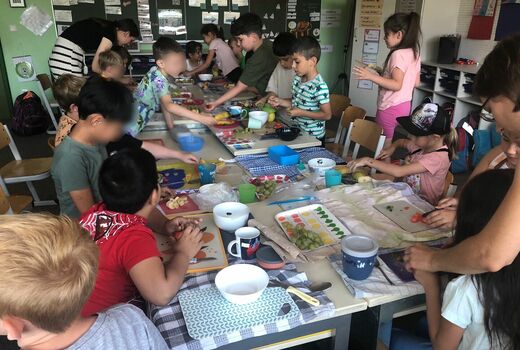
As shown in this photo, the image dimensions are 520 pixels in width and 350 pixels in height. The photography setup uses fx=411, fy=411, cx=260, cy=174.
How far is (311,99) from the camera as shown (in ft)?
8.85

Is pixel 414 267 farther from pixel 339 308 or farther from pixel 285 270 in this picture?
pixel 285 270

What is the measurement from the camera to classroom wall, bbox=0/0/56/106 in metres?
5.30

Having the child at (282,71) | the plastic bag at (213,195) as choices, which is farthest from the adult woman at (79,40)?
the plastic bag at (213,195)

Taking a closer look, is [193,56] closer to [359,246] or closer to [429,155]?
[429,155]

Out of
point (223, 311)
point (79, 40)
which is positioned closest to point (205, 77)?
point (79, 40)

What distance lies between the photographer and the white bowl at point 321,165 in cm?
Answer: 197

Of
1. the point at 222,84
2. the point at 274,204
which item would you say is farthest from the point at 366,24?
Result: the point at 274,204

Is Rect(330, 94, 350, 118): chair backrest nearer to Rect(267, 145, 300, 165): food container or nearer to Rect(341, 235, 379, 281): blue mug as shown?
Rect(267, 145, 300, 165): food container

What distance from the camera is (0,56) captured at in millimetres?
5391

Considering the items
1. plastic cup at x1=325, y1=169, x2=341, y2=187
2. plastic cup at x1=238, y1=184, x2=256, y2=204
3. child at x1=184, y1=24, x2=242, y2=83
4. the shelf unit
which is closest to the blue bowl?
plastic cup at x1=238, y1=184, x2=256, y2=204

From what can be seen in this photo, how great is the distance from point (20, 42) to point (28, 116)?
121 cm

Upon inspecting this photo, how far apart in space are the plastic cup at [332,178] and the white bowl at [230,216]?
19.0 inches

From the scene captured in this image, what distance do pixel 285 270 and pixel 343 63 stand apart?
6.07 meters

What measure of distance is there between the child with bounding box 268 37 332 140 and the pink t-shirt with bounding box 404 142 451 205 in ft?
2.59
